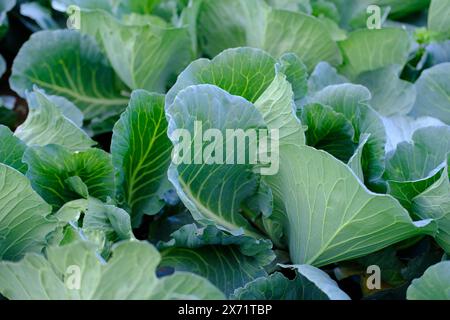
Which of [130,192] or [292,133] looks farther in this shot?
[130,192]

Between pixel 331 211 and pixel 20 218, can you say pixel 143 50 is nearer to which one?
pixel 20 218

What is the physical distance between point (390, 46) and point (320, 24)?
0.55 feet

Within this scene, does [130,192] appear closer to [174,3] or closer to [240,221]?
[240,221]

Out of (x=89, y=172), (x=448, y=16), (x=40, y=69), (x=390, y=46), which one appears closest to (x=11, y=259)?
(x=89, y=172)

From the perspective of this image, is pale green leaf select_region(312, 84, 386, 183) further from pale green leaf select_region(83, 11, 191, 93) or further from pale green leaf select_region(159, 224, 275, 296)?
pale green leaf select_region(83, 11, 191, 93)

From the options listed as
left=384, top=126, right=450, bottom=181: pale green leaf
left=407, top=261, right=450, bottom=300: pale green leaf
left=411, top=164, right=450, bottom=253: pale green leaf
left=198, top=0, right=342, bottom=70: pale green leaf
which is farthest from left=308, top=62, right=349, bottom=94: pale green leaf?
left=407, top=261, right=450, bottom=300: pale green leaf

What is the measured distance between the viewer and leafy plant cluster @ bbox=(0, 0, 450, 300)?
889 mm

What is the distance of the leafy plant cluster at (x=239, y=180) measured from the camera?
889 mm

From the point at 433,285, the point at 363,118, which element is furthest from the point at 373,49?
the point at 433,285

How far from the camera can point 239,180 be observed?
107 cm

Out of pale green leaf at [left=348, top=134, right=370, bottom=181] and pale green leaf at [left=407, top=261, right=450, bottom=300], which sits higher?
pale green leaf at [left=348, top=134, right=370, bottom=181]

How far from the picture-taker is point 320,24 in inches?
56.8

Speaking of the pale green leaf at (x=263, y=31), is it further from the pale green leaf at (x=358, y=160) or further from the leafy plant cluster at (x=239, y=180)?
the pale green leaf at (x=358, y=160)

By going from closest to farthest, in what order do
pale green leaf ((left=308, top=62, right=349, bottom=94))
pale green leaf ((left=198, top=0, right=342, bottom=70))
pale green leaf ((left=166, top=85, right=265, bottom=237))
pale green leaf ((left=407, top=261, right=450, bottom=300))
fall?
pale green leaf ((left=407, top=261, right=450, bottom=300))
pale green leaf ((left=166, top=85, right=265, bottom=237))
pale green leaf ((left=308, top=62, right=349, bottom=94))
pale green leaf ((left=198, top=0, right=342, bottom=70))
